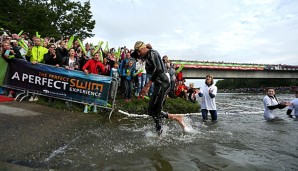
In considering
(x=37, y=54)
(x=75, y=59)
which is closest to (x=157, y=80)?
(x=75, y=59)

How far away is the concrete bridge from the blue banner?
900 inches

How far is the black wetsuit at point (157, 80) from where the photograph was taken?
206 inches

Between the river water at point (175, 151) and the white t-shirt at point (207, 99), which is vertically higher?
the white t-shirt at point (207, 99)

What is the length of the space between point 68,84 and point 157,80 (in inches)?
164

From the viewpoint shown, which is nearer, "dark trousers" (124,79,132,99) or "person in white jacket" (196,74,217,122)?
"person in white jacket" (196,74,217,122)

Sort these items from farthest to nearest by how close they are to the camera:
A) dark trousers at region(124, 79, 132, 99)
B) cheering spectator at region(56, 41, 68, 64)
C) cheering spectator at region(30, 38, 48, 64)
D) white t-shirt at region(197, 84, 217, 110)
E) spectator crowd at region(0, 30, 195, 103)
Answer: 1. dark trousers at region(124, 79, 132, 99)
2. cheering spectator at region(56, 41, 68, 64)
3. cheering spectator at region(30, 38, 48, 64)
4. spectator crowd at region(0, 30, 195, 103)
5. white t-shirt at region(197, 84, 217, 110)

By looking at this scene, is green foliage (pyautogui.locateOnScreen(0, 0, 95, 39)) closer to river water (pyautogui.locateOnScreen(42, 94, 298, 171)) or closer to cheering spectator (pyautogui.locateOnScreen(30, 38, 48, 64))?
cheering spectator (pyautogui.locateOnScreen(30, 38, 48, 64))

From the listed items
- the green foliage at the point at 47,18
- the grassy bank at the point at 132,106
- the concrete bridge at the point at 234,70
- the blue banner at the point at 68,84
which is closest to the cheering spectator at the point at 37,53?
the blue banner at the point at 68,84

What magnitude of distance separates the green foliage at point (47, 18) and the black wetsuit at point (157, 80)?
23800mm

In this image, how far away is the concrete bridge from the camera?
113 feet

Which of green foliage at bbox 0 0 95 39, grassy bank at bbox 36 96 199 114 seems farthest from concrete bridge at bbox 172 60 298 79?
grassy bank at bbox 36 96 199 114

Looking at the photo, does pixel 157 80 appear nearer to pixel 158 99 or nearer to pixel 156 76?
pixel 156 76

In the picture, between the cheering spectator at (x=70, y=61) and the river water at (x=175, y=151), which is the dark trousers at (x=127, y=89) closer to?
the cheering spectator at (x=70, y=61)

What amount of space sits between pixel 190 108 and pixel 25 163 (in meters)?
9.68
